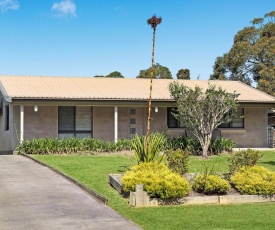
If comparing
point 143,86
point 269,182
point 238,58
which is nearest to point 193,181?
point 269,182

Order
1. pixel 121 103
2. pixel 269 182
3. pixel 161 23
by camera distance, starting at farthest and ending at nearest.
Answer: pixel 121 103, pixel 161 23, pixel 269 182

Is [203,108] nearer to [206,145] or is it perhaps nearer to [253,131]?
[206,145]

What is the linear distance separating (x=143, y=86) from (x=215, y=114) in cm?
724

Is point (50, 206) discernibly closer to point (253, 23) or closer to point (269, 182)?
point (269, 182)

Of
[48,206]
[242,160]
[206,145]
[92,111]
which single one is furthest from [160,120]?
[48,206]

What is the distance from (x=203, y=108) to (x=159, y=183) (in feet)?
35.2

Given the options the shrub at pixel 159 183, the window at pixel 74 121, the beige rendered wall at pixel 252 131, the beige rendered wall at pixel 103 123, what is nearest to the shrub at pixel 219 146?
the beige rendered wall at pixel 252 131

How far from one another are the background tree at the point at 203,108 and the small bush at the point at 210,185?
373 inches

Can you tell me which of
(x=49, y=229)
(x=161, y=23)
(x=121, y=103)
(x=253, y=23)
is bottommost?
(x=49, y=229)

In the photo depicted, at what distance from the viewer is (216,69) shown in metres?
49.4

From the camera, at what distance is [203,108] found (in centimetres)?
2091

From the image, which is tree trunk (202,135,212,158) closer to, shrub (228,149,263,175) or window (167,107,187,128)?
window (167,107,187,128)

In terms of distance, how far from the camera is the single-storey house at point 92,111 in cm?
2305

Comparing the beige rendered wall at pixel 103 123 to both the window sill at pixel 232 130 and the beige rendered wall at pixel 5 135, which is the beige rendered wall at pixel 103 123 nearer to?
the beige rendered wall at pixel 5 135
